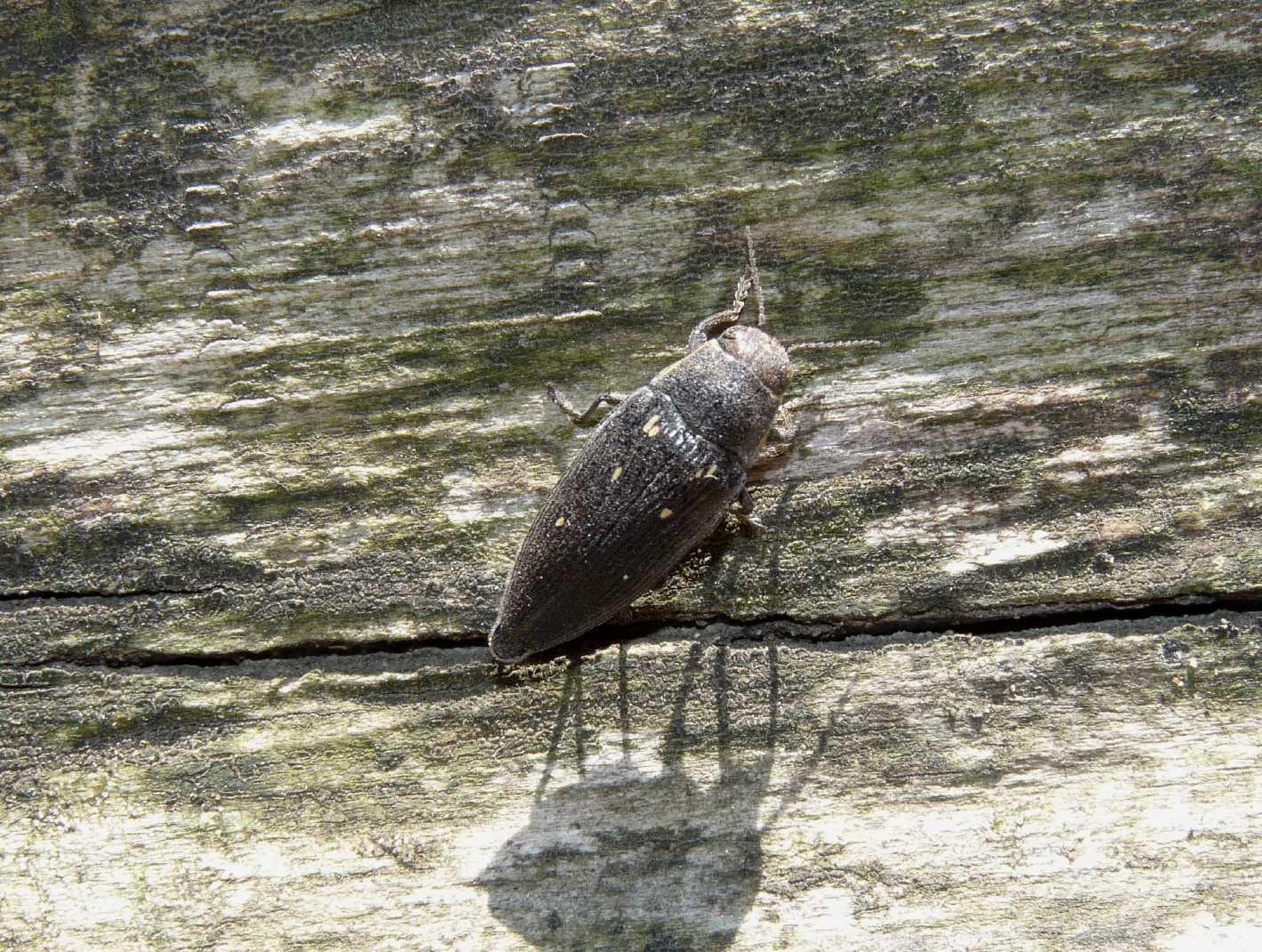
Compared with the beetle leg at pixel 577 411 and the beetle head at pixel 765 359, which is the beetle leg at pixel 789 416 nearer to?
the beetle head at pixel 765 359

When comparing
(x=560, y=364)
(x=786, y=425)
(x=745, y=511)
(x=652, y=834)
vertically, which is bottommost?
(x=652, y=834)

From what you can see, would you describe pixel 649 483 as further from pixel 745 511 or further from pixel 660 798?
pixel 660 798

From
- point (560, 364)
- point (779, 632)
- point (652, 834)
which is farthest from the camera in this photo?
point (560, 364)

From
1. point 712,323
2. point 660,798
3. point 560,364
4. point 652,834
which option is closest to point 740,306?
point 712,323

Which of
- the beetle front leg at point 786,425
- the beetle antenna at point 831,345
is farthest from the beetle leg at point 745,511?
the beetle antenna at point 831,345

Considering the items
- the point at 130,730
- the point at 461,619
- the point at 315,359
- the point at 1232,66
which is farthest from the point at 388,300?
the point at 1232,66

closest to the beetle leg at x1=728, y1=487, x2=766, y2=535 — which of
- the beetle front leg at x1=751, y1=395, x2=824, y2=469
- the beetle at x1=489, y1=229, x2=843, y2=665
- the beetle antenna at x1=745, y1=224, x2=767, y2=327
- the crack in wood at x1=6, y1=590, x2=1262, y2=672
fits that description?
the beetle at x1=489, y1=229, x2=843, y2=665

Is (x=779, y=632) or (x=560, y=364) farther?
(x=560, y=364)
